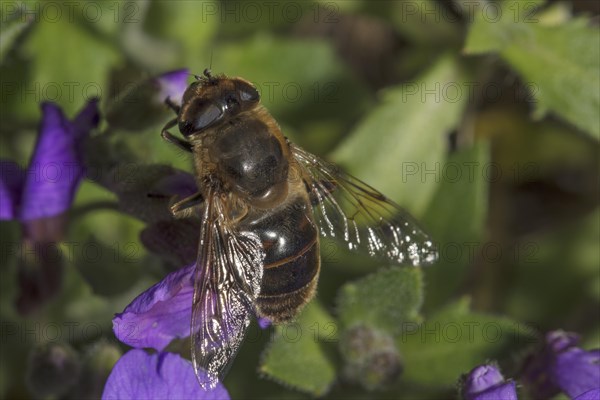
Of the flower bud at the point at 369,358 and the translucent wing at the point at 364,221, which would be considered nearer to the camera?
the translucent wing at the point at 364,221

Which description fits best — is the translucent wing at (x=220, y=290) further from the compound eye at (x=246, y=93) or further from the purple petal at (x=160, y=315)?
the compound eye at (x=246, y=93)

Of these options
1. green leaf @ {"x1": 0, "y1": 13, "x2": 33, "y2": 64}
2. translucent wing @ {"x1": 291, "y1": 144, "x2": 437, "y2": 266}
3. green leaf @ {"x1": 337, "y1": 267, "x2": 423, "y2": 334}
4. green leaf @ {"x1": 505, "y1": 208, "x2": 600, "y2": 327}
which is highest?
green leaf @ {"x1": 0, "y1": 13, "x2": 33, "y2": 64}

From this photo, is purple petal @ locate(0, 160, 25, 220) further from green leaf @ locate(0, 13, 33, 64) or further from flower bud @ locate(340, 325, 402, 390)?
flower bud @ locate(340, 325, 402, 390)

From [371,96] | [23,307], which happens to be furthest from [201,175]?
[371,96]

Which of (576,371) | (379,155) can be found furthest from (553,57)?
(576,371)

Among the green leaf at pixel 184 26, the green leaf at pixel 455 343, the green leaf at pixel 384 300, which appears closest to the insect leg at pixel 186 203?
the green leaf at pixel 384 300

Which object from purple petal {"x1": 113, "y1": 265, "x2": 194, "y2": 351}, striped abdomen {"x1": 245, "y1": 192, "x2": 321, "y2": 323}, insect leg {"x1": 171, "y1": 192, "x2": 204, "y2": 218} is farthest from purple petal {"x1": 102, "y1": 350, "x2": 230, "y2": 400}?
insect leg {"x1": 171, "y1": 192, "x2": 204, "y2": 218}
